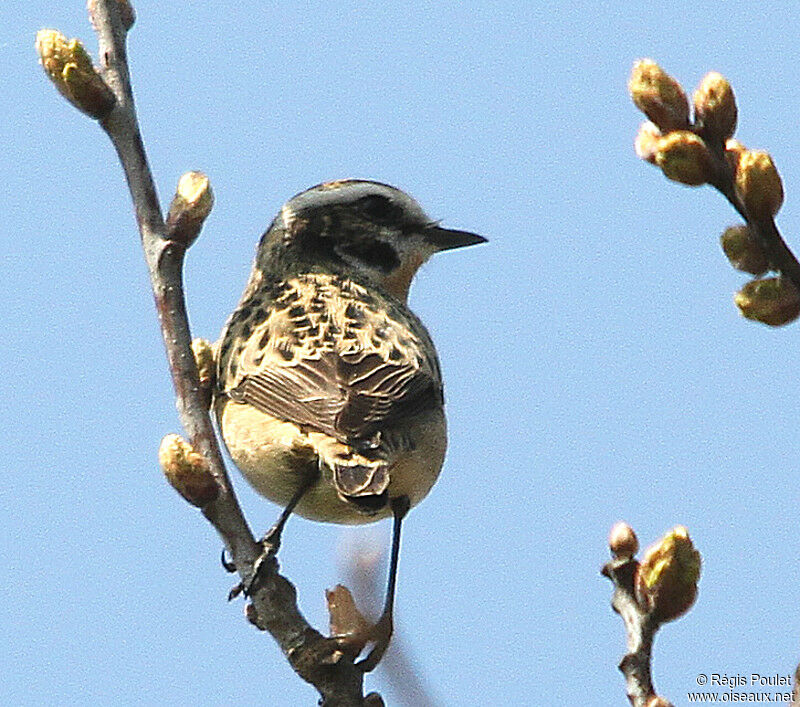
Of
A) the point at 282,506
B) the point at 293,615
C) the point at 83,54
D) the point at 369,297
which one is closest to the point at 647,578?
the point at 293,615

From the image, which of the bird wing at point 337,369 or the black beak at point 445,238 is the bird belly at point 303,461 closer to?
the bird wing at point 337,369

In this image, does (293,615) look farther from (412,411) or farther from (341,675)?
(412,411)

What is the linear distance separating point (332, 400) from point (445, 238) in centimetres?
232

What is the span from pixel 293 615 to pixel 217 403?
2199mm

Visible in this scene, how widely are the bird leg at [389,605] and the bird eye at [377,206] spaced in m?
2.25

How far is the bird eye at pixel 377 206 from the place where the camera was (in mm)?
7785

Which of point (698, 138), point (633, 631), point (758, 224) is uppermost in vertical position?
point (698, 138)

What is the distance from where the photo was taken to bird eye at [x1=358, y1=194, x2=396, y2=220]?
779 centimetres

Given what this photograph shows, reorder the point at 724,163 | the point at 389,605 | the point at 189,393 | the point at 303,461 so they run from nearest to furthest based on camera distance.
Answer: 1. the point at 724,163
2. the point at 189,393
3. the point at 389,605
4. the point at 303,461

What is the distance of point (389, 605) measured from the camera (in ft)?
17.1

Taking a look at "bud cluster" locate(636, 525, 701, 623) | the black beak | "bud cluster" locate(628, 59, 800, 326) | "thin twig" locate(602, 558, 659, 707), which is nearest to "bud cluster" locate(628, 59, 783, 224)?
"bud cluster" locate(628, 59, 800, 326)

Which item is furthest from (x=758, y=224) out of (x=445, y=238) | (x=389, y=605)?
(x=445, y=238)

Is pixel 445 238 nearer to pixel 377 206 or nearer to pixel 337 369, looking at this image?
pixel 377 206

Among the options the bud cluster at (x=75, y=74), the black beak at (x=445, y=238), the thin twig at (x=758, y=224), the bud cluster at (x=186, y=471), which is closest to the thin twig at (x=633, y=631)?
the thin twig at (x=758, y=224)
